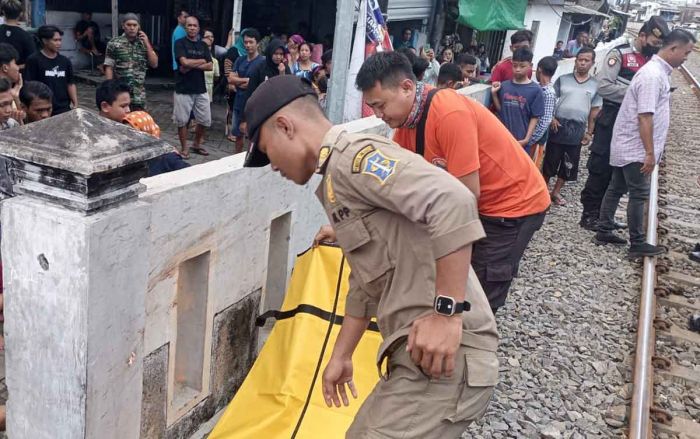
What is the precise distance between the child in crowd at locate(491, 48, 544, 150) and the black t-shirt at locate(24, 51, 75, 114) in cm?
434

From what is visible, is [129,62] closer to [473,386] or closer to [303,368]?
[303,368]

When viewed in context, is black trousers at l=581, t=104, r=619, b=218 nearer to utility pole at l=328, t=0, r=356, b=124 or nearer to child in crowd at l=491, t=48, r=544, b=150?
child in crowd at l=491, t=48, r=544, b=150

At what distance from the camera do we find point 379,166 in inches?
70.5

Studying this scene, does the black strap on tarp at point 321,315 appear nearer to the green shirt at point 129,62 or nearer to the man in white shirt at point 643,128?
the man in white shirt at point 643,128

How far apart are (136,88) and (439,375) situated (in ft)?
19.2

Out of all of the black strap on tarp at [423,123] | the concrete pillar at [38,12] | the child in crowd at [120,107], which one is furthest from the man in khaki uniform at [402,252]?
the concrete pillar at [38,12]

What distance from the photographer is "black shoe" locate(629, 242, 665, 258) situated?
6.29 meters

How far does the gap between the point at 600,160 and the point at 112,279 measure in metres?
5.81

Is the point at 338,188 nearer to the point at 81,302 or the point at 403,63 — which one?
the point at 81,302

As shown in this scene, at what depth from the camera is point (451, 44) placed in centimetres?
1616

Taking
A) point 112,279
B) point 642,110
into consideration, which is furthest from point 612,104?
point 112,279

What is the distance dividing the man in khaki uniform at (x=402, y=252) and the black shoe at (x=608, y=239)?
17.0ft

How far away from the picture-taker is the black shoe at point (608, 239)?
6762 millimetres

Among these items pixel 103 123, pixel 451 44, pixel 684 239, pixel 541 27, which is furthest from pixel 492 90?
pixel 541 27
